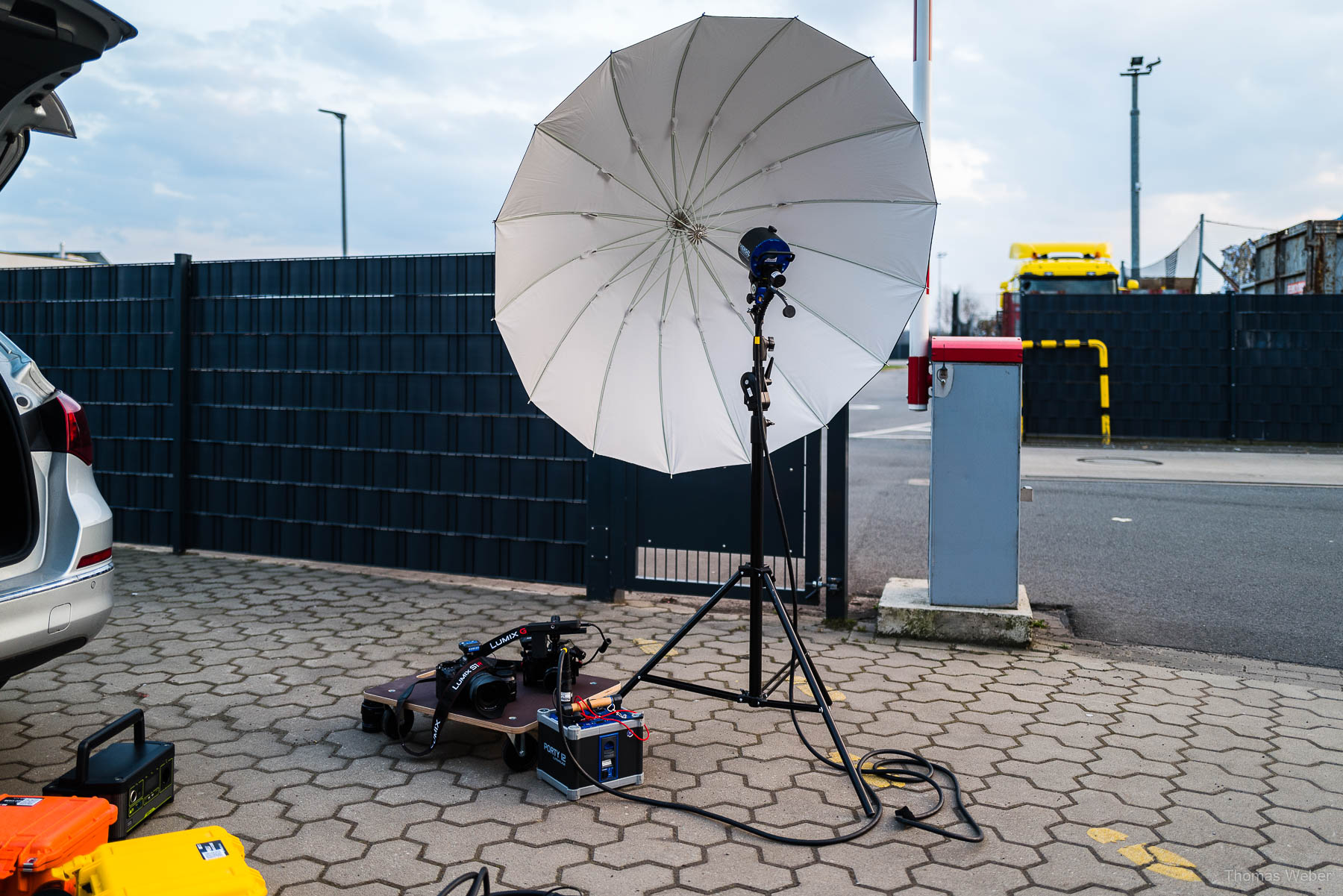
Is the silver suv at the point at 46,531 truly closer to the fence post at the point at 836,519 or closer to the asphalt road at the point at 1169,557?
the fence post at the point at 836,519

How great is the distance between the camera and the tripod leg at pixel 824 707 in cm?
325

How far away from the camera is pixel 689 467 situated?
13.1 feet

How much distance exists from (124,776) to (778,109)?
3.01 meters

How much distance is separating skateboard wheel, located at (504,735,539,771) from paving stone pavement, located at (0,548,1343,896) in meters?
0.04

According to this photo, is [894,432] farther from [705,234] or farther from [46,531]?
[46,531]

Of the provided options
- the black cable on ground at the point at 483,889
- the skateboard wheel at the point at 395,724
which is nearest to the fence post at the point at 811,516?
the skateboard wheel at the point at 395,724

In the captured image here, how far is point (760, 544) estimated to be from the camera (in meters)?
3.80

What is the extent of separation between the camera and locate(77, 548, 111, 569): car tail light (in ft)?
11.0

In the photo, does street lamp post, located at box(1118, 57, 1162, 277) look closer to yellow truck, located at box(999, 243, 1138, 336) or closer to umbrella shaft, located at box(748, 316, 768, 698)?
yellow truck, located at box(999, 243, 1138, 336)

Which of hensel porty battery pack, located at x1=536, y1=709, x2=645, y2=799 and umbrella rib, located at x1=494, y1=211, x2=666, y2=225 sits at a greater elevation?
umbrella rib, located at x1=494, y1=211, x2=666, y2=225

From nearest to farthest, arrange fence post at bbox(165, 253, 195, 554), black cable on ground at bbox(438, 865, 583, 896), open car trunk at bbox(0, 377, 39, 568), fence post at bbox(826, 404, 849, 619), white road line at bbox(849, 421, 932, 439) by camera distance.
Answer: black cable on ground at bbox(438, 865, 583, 896)
open car trunk at bbox(0, 377, 39, 568)
fence post at bbox(826, 404, 849, 619)
fence post at bbox(165, 253, 195, 554)
white road line at bbox(849, 421, 932, 439)

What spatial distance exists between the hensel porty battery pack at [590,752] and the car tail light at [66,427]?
1.88 meters

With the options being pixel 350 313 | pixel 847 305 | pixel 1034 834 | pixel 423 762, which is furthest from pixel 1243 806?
pixel 350 313

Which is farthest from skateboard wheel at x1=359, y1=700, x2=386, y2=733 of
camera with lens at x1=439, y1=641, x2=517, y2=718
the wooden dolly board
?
camera with lens at x1=439, y1=641, x2=517, y2=718
